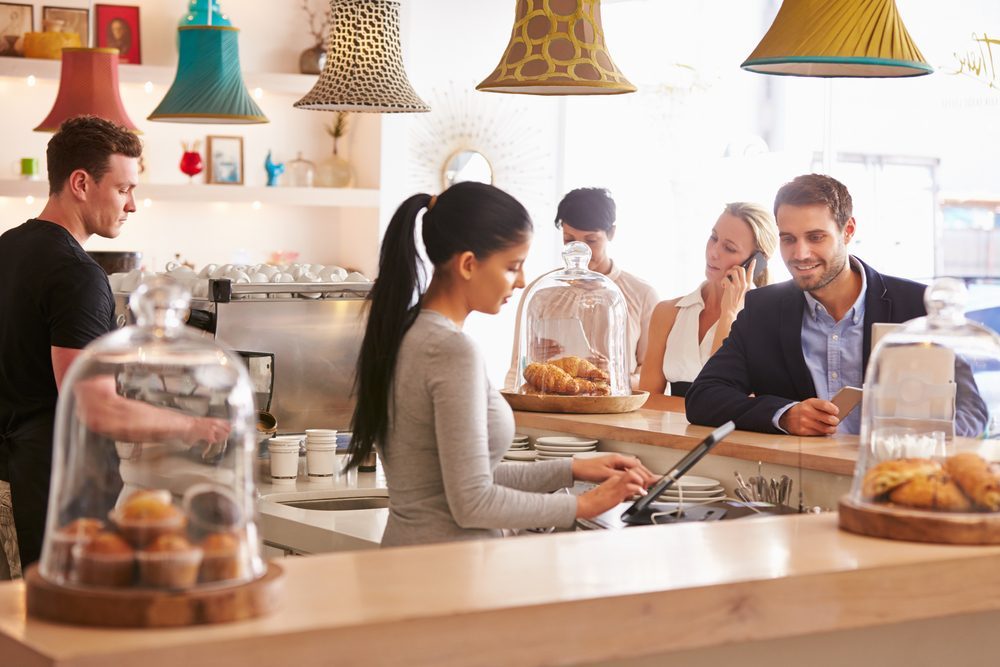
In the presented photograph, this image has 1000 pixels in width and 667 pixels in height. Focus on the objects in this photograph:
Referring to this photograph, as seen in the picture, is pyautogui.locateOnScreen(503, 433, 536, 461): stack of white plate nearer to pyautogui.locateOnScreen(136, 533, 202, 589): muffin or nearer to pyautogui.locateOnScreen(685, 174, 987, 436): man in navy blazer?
pyautogui.locateOnScreen(685, 174, 987, 436): man in navy blazer

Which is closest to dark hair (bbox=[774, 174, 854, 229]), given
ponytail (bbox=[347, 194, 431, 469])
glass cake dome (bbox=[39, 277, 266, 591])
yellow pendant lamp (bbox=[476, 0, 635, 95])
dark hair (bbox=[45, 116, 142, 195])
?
yellow pendant lamp (bbox=[476, 0, 635, 95])

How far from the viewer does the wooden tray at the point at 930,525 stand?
6.48ft

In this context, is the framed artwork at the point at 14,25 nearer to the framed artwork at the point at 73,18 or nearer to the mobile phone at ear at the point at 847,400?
the framed artwork at the point at 73,18

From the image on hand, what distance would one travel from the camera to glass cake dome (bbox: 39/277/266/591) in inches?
57.1

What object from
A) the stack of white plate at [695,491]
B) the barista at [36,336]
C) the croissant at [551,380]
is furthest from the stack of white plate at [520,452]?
the barista at [36,336]

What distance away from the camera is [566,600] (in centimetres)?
160

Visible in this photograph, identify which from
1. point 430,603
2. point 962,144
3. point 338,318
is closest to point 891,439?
point 430,603

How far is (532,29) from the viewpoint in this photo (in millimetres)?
3652

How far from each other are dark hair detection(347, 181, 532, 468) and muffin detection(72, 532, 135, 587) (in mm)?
834

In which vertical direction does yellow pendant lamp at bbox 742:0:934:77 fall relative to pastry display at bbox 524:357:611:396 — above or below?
above

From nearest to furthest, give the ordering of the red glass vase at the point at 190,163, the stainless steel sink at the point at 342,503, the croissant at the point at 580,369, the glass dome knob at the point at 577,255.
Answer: the stainless steel sink at the point at 342,503, the croissant at the point at 580,369, the glass dome knob at the point at 577,255, the red glass vase at the point at 190,163

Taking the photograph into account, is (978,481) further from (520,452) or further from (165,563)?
(520,452)

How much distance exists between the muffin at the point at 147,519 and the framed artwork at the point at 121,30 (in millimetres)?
6681

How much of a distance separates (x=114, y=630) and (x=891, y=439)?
1.31 meters
